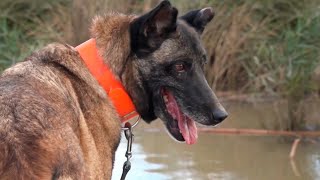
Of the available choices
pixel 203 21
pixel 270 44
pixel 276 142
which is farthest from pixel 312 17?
pixel 203 21

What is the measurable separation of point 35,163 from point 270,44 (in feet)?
26.5

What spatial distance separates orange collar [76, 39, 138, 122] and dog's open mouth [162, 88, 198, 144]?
0.27 m

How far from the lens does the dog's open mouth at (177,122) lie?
515cm

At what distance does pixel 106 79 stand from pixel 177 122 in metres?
0.60

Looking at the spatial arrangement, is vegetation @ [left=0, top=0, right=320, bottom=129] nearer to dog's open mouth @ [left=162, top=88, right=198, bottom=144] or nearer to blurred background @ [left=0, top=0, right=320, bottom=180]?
blurred background @ [left=0, top=0, right=320, bottom=180]

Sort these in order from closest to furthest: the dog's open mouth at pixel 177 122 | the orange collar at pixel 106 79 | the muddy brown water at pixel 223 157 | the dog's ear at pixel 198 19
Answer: the orange collar at pixel 106 79, the dog's open mouth at pixel 177 122, the dog's ear at pixel 198 19, the muddy brown water at pixel 223 157

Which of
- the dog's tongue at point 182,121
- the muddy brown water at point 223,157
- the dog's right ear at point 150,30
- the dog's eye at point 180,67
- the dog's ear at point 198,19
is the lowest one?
the muddy brown water at point 223,157

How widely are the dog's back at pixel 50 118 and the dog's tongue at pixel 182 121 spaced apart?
507mm

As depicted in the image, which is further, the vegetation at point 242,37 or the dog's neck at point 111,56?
the vegetation at point 242,37

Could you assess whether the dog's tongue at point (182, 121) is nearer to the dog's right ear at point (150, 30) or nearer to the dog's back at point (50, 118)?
the dog's right ear at point (150, 30)

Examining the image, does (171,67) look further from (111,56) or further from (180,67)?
(111,56)

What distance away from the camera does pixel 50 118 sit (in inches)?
157

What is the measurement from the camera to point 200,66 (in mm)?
5070

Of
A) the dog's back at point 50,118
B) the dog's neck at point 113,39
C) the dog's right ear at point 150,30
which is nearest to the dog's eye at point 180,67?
the dog's right ear at point 150,30
